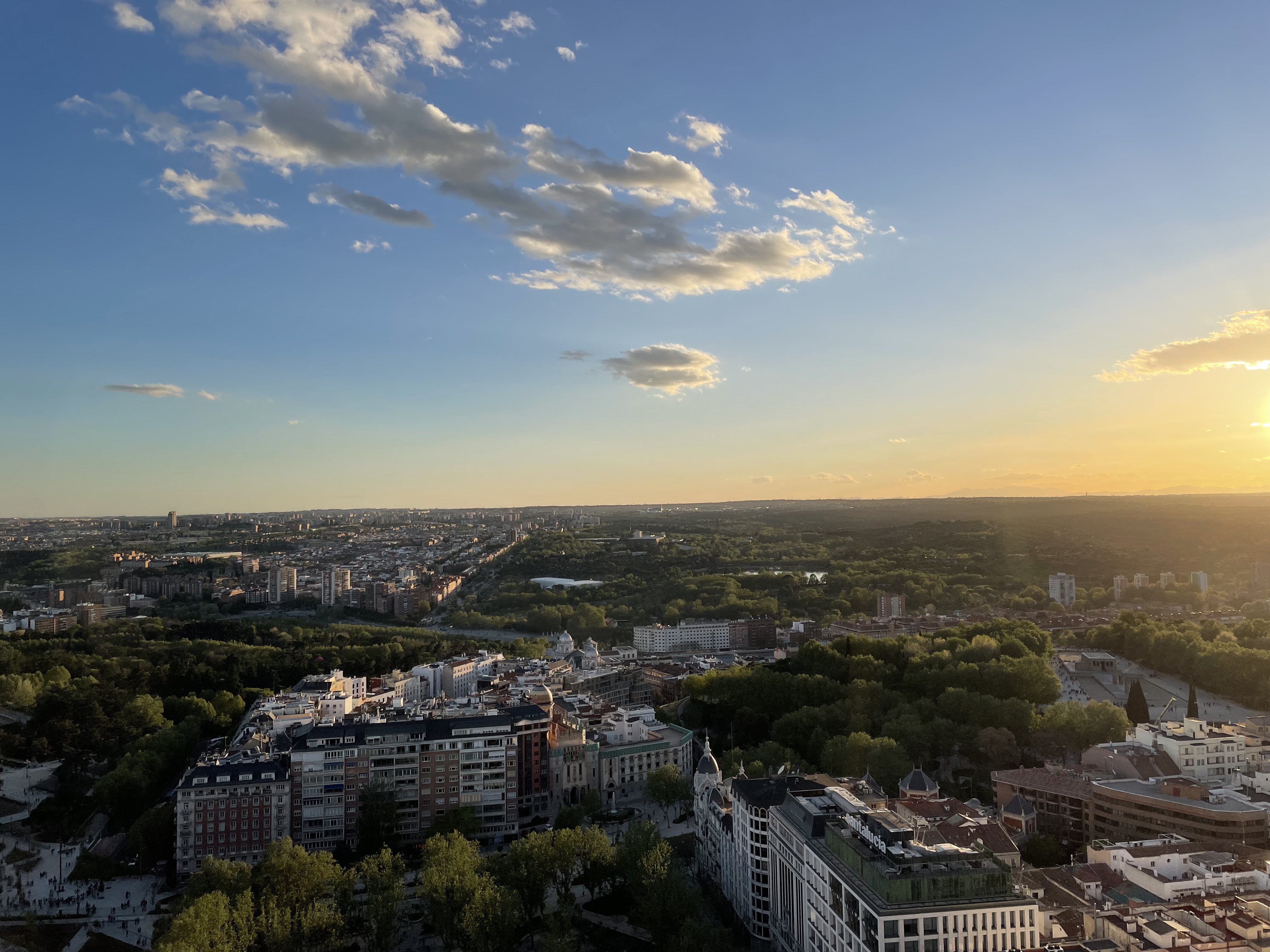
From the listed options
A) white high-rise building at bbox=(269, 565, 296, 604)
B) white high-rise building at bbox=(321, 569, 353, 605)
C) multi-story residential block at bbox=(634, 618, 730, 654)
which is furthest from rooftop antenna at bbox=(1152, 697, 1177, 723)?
white high-rise building at bbox=(269, 565, 296, 604)

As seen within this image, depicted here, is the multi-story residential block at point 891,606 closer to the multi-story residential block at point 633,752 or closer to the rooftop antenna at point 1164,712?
the rooftop antenna at point 1164,712

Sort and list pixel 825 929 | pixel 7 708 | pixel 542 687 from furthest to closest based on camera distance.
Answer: pixel 7 708 → pixel 542 687 → pixel 825 929

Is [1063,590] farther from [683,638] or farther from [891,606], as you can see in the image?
[683,638]

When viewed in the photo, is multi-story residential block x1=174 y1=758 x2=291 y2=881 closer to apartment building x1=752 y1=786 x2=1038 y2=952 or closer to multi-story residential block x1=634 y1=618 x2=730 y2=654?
apartment building x1=752 y1=786 x2=1038 y2=952

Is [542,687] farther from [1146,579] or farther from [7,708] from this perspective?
[1146,579]

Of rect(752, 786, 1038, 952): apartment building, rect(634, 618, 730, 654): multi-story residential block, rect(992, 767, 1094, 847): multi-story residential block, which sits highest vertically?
rect(752, 786, 1038, 952): apartment building

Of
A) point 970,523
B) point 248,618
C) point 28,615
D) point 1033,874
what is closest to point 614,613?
point 248,618

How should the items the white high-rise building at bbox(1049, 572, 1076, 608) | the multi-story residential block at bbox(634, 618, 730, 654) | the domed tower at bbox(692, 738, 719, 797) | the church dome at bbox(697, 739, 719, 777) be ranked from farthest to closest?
the white high-rise building at bbox(1049, 572, 1076, 608), the multi-story residential block at bbox(634, 618, 730, 654), the church dome at bbox(697, 739, 719, 777), the domed tower at bbox(692, 738, 719, 797)
